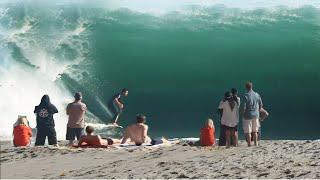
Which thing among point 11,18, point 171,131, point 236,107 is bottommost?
point 171,131

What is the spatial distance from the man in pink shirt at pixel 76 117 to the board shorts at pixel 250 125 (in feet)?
7.96

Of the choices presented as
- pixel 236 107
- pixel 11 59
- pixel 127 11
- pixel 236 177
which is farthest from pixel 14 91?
pixel 236 177

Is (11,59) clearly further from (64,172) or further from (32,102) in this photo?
(64,172)

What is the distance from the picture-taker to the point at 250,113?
33.7ft

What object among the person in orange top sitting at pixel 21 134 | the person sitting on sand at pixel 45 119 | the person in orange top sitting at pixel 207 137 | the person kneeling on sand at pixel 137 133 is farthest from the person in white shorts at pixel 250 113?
the person in orange top sitting at pixel 21 134

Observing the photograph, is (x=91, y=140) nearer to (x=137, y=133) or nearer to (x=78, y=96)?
(x=137, y=133)

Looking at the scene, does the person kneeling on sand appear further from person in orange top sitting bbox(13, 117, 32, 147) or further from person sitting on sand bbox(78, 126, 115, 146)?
person in orange top sitting bbox(13, 117, 32, 147)

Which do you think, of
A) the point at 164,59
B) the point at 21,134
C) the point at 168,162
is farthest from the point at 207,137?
the point at 164,59

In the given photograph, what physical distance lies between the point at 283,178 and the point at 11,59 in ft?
52.6

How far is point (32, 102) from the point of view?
1961 cm

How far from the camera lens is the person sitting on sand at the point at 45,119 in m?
10.7

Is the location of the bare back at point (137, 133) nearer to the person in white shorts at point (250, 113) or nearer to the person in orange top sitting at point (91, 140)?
the person in orange top sitting at point (91, 140)

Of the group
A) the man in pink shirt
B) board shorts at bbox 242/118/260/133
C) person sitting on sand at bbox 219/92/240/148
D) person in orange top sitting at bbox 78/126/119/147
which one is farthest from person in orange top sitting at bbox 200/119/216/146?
the man in pink shirt

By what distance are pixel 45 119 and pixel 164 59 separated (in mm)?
14451
